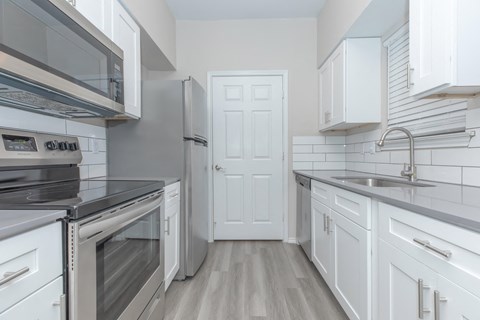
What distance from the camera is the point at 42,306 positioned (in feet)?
2.44

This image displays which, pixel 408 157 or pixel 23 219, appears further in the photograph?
pixel 408 157

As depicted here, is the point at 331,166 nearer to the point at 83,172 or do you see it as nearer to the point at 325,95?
the point at 325,95

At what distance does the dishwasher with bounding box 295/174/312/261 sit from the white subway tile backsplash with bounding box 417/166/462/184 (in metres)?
0.92

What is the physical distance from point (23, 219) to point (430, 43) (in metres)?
1.67

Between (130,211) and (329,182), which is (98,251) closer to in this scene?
(130,211)

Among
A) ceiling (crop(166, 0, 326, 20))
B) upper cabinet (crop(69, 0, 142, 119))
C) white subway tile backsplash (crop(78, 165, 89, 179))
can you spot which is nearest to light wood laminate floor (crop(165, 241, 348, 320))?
white subway tile backsplash (crop(78, 165, 89, 179))

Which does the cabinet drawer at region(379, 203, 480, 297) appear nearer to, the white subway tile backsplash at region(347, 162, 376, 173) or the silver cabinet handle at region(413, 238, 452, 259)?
the silver cabinet handle at region(413, 238, 452, 259)

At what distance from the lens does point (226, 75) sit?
332 centimetres

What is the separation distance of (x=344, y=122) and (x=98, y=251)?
2.13 meters

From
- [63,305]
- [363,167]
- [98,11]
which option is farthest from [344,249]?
[98,11]

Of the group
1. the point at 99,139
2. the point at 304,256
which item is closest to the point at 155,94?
the point at 99,139

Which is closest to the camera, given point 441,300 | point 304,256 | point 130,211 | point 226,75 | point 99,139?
point 441,300

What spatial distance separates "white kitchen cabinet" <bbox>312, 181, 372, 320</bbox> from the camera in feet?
4.50

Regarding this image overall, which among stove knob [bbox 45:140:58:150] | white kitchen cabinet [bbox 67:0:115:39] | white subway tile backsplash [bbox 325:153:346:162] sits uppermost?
white kitchen cabinet [bbox 67:0:115:39]
